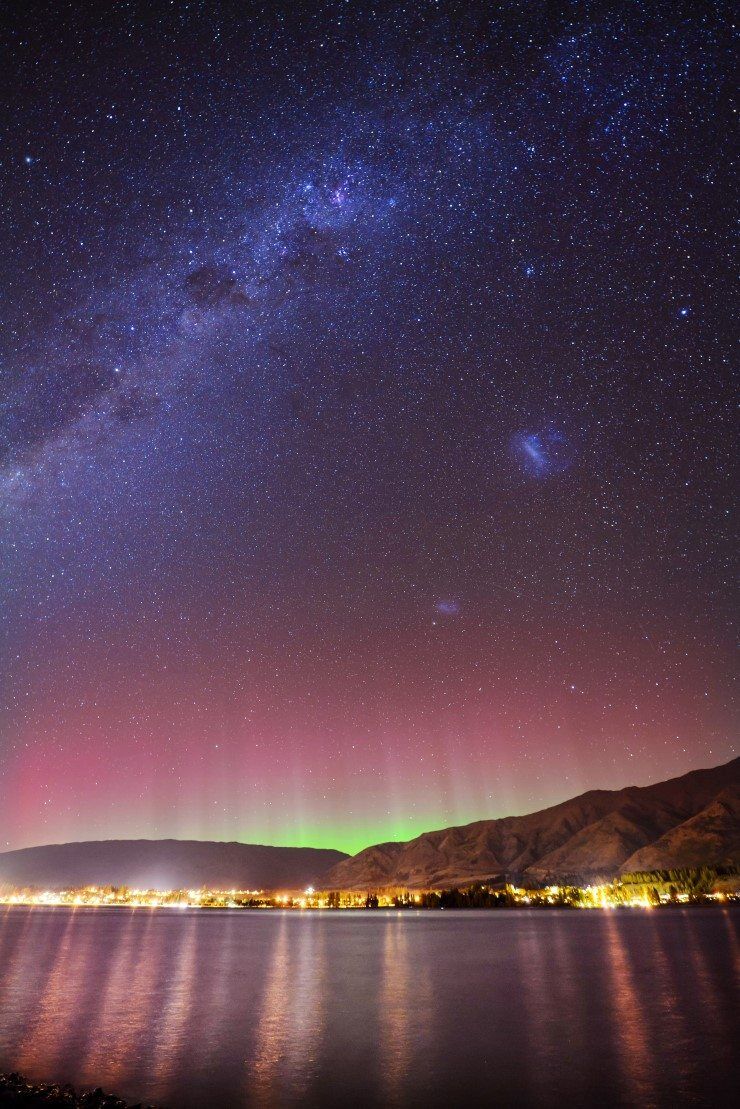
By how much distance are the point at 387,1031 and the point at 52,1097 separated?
1307cm

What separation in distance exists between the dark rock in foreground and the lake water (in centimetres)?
115

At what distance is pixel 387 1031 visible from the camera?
2645 cm

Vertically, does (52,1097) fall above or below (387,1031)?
below

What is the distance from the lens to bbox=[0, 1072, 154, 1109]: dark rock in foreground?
1642 cm

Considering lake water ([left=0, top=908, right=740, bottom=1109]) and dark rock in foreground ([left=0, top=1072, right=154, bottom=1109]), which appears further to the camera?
lake water ([left=0, top=908, right=740, bottom=1109])

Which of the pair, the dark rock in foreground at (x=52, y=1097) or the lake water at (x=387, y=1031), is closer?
the dark rock in foreground at (x=52, y=1097)

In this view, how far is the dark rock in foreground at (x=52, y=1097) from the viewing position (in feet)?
53.9

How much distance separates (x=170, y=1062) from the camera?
Result: 858 inches

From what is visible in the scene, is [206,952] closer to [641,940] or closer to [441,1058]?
[641,940]

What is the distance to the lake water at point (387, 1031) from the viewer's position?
738 inches

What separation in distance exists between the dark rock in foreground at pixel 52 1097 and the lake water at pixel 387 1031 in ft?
3.78

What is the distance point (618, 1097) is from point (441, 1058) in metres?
5.96

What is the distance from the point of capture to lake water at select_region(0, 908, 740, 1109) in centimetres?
1873

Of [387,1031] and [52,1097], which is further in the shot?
[387,1031]
